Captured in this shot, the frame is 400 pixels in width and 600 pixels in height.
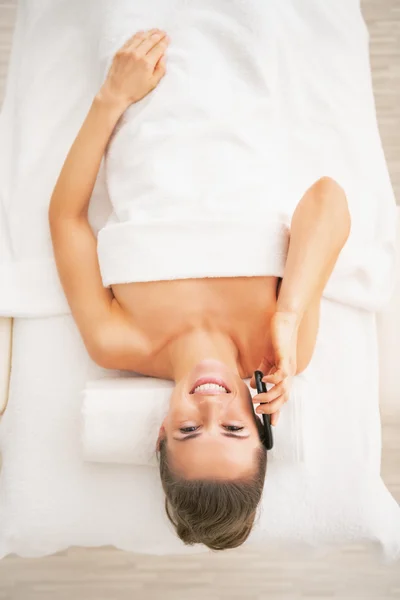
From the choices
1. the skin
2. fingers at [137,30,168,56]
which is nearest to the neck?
the skin

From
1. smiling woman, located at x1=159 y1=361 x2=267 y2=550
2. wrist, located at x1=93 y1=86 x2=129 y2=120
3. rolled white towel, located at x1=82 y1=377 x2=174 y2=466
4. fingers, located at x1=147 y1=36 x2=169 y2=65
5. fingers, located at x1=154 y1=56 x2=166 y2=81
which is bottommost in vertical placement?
rolled white towel, located at x1=82 y1=377 x2=174 y2=466

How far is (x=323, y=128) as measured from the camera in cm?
136

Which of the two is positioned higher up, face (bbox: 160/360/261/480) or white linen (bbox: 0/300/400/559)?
face (bbox: 160/360/261/480)

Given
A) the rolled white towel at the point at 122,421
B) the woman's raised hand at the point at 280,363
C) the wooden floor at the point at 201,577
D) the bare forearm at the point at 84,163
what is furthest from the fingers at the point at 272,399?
the wooden floor at the point at 201,577

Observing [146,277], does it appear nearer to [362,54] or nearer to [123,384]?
[123,384]

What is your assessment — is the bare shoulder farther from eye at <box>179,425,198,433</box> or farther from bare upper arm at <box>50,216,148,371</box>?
eye at <box>179,425,198,433</box>

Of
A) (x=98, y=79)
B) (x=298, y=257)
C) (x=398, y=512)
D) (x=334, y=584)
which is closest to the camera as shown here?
(x=298, y=257)

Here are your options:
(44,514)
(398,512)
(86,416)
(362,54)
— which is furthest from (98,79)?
(398,512)

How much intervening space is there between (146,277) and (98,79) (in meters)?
0.54

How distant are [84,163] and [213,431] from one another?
0.63 metres

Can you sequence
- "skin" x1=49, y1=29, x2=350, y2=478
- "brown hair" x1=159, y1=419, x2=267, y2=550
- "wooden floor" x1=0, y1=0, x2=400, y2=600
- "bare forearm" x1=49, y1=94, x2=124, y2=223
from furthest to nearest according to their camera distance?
"wooden floor" x1=0, y1=0, x2=400, y2=600 → "bare forearm" x1=49, y1=94, x2=124, y2=223 → "skin" x1=49, y1=29, x2=350, y2=478 → "brown hair" x1=159, y1=419, x2=267, y2=550

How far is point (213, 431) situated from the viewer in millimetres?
981

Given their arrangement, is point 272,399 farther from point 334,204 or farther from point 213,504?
point 334,204

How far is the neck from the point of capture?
3.72ft
